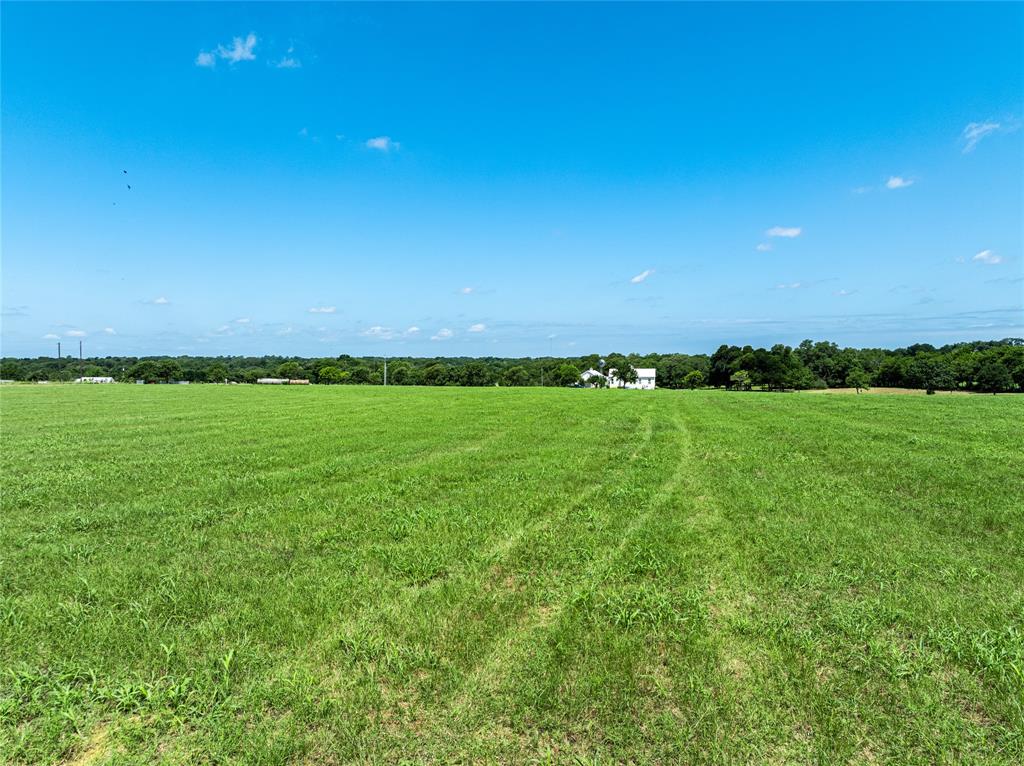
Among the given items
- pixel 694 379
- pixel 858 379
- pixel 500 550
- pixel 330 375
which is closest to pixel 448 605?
pixel 500 550

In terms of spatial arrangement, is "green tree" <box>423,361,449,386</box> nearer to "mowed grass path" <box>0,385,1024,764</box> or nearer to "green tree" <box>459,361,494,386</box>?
"green tree" <box>459,361,494,386</box>

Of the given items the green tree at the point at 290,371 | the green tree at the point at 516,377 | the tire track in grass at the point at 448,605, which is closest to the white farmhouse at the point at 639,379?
the green tree at the point at 516,377

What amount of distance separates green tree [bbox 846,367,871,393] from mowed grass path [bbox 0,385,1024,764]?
96591 millimetres

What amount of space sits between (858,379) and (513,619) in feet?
358

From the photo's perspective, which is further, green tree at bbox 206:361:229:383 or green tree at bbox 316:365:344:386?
green tree at bbox 316:365:344:386

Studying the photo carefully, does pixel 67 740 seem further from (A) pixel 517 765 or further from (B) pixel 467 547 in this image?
(B) pixel 467 547

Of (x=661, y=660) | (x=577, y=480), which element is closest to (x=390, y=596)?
(x=661, y=660)

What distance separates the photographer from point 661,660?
382 centimetres

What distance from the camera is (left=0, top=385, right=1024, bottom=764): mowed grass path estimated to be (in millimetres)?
3068

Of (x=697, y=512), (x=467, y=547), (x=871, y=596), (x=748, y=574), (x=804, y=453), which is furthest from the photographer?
(x=804, y=453)

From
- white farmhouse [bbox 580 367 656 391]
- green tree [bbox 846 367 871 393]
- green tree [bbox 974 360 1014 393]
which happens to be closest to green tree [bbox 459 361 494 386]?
white farmhouse [bbox 580 367 656 391]

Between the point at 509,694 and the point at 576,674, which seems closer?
the point at 509,694

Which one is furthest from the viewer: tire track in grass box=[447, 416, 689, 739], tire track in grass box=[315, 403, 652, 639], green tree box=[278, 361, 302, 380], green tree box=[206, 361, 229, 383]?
green tree box=[278, 361, 302, 380]

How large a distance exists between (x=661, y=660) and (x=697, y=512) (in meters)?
4.43
